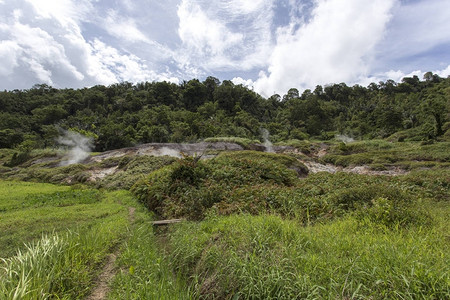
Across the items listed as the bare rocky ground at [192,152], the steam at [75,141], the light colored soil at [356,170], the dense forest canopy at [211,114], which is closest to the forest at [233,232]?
the light colored soil at [356,170]

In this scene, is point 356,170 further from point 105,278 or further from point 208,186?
point 105,278

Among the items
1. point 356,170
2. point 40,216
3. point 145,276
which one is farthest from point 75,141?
point 145,276

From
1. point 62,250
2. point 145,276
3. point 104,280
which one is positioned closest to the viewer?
point 145,276

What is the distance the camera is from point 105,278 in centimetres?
433

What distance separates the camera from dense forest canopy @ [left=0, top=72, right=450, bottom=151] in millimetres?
44219

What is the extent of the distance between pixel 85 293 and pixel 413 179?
13.8 m

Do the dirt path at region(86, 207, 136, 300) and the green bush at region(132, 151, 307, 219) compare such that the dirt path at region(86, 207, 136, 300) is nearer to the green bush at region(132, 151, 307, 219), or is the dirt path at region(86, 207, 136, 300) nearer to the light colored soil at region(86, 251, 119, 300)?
A: the light colored soil at region(86, 251, 119, 300)

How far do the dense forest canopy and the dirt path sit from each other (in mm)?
37318

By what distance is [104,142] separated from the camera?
41.2 m

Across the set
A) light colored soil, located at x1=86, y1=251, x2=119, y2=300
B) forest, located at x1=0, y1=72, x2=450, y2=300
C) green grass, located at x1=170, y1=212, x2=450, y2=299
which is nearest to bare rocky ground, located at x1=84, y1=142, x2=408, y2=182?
forest, located at x1=0, y1=72, x2=450, y2=300

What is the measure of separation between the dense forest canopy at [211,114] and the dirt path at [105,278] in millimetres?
37318

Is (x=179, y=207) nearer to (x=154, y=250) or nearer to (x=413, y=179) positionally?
(x=154, y=250)

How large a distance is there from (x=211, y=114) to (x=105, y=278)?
64.4 meters

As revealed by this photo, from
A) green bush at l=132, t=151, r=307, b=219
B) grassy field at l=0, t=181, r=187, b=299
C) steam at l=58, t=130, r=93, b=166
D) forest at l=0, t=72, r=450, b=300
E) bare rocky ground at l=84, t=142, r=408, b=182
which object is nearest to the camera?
forest at l=0, t=72, r=450, b=300
